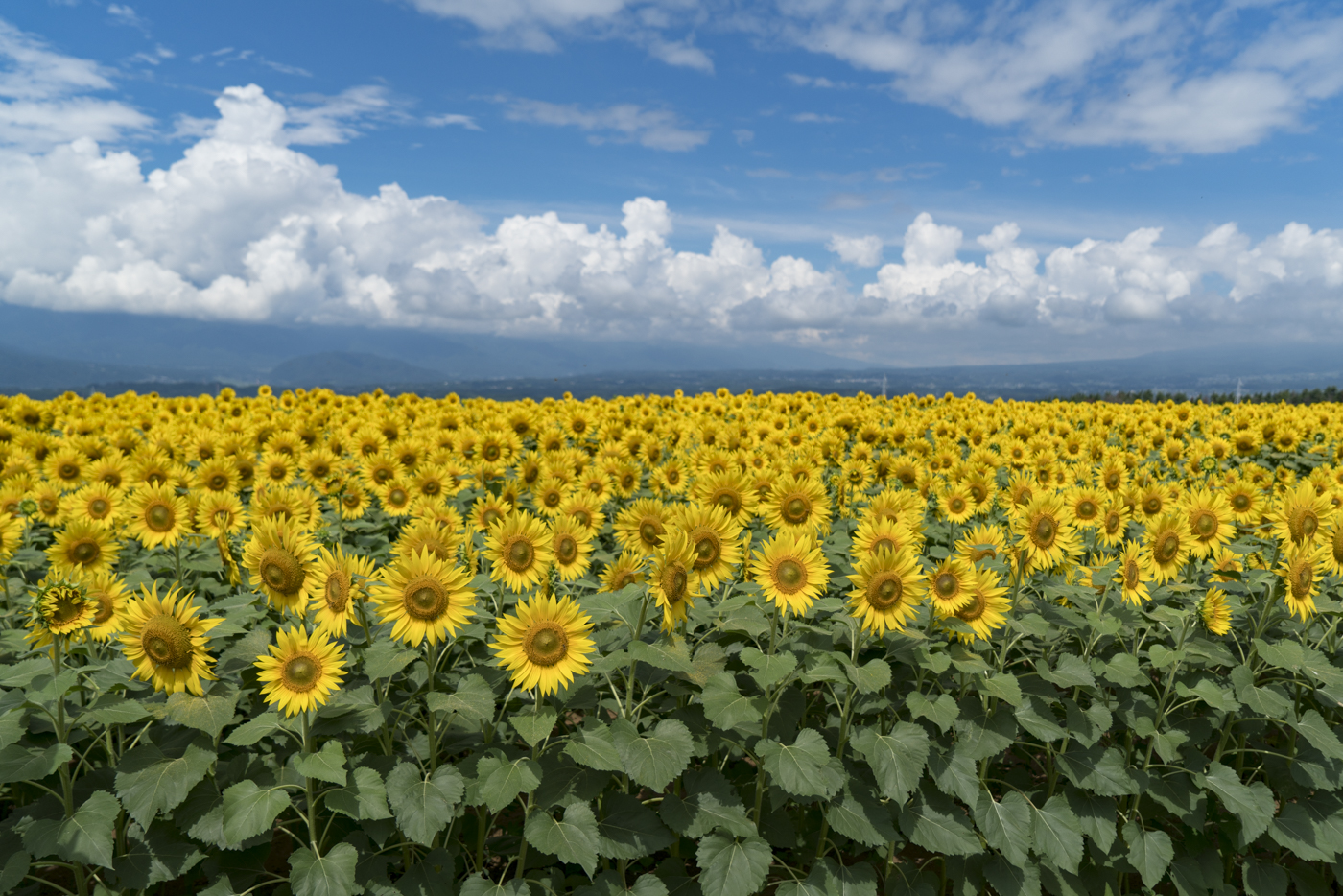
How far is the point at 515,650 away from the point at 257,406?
1515 cm

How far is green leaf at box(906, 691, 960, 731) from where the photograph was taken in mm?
3695

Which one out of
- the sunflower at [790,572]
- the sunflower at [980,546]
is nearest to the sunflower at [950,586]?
the sunflower at [980,546]

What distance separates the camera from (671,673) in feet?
13.2

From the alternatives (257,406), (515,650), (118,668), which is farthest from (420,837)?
(257,406)

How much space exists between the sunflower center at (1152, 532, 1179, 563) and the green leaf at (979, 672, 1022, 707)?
200 centimetres

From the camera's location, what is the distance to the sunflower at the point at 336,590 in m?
3.60

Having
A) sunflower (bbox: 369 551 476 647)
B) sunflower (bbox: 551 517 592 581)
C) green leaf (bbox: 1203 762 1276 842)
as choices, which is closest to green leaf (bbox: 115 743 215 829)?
sunflower (bbox: 369 551 476 647)

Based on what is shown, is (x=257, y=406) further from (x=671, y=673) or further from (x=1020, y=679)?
(x=1020, y=679)

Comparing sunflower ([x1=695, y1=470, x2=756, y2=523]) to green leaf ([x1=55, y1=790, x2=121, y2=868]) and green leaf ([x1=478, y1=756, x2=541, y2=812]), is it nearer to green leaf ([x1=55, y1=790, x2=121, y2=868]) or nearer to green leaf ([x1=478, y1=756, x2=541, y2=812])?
green leaf ([x1=478, y1=756, x2=541, y2=812])

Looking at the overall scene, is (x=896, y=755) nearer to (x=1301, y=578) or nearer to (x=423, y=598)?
(x=423, y=598)

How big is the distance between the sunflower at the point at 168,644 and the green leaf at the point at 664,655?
209 cm

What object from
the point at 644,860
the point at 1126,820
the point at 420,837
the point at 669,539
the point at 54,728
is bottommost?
the point at 644,860

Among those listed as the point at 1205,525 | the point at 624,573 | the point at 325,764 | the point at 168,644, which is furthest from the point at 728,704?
the point at 1205,525

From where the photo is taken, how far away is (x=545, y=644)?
136 inches
